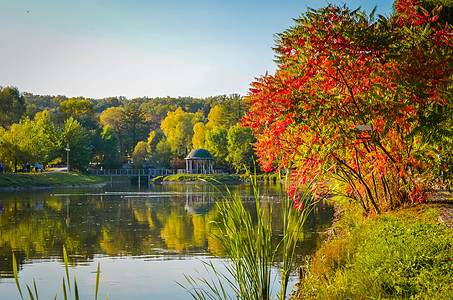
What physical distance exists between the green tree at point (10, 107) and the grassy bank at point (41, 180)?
26.1 meters

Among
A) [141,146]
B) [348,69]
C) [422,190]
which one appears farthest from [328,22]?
[141,146]

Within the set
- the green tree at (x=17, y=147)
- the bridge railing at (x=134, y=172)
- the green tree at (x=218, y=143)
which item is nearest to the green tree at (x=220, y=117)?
the green tree at (x=218, y=143)

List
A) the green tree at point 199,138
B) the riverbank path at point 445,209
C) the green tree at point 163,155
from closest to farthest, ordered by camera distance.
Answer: the riverbank path at point 445,209 → the green tree at point 199,138 → the green tree at point 163,155

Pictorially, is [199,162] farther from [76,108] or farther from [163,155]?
[76,108]

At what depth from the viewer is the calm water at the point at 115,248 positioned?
8461 mm

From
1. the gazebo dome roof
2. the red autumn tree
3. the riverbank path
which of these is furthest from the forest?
the red autumn tree

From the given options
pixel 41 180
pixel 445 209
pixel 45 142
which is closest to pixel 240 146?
pixel 45 142

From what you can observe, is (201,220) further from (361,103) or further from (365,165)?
(361,103)

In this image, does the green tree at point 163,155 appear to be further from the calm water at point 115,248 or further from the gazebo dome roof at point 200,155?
the calm water at point 115,248

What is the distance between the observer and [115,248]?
12141mm

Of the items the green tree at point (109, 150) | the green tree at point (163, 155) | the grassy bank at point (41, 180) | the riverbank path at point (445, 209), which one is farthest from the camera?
the green tree at point (163, 155)

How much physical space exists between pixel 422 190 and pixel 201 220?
383 inches

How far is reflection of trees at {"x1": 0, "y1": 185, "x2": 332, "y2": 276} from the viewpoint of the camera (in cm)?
1183

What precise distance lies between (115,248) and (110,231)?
3213 mm
